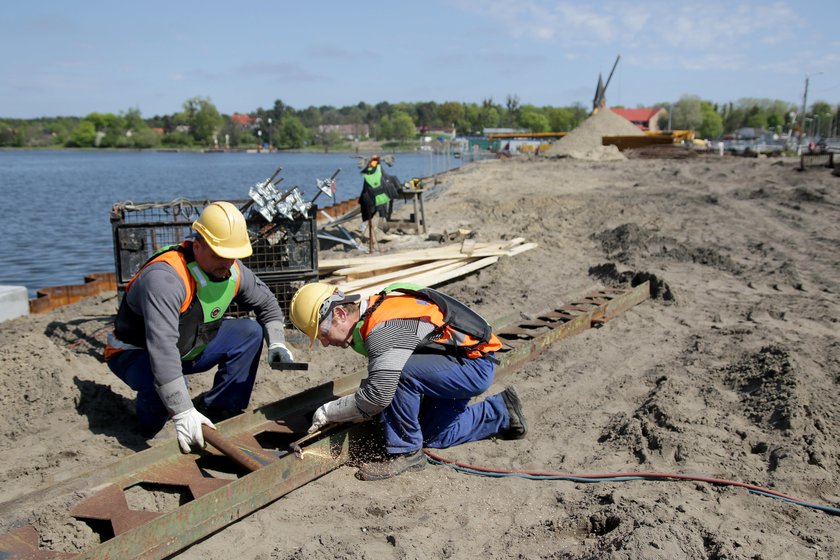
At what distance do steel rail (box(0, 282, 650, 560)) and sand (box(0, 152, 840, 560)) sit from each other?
123 mm

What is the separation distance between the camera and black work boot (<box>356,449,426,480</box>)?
165 inches

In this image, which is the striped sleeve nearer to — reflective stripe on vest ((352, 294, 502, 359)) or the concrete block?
reflective stripe on vest ((352, 294, 502, 359))

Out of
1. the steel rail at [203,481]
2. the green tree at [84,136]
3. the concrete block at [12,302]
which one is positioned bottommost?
the concrete block at [12,302]

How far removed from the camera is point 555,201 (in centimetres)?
1608

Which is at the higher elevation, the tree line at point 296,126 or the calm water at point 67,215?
the tree line at point 296,126

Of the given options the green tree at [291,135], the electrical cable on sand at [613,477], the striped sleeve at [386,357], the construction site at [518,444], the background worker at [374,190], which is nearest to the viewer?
the construction site at [518,444]

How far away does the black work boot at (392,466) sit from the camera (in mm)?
4194

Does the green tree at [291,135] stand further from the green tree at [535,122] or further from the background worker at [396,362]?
the background worker at [396,362]

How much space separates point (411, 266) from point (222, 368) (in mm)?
5129

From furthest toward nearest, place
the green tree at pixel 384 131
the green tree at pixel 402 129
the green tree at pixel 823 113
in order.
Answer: the green tree at pixel 384 131 → the green tree at pixel 402 129 → the green tree at pixel 823 113

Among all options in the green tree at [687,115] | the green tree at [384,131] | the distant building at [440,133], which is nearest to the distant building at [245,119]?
the green tree at [384,131]

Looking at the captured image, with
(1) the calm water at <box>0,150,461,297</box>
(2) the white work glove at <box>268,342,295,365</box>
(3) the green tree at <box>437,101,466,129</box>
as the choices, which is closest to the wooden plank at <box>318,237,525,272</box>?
(2) the white work glove at <box>268,342,295,365</box>

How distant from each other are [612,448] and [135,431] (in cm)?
332

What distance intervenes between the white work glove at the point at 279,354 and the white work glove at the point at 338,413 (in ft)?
1.71
